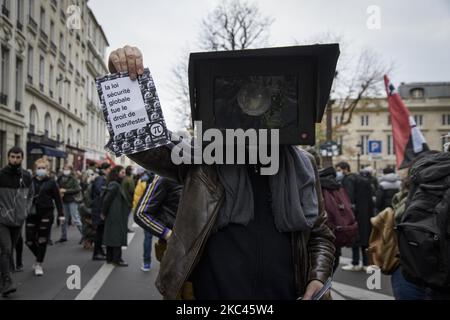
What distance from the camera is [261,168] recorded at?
5.73ft

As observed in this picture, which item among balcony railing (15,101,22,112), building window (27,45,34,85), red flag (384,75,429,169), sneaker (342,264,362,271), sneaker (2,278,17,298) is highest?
building window (27,45,34,85)

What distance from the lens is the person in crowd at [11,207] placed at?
17.6 ft

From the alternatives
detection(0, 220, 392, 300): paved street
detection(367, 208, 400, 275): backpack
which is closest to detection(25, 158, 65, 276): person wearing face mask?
detection(0, 220, 392, 300): paved street

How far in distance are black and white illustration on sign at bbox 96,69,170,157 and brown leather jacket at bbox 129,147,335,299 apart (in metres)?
0.07

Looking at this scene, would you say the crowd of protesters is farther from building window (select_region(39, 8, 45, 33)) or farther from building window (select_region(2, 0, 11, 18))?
building window (select_region(39, 8, 45, 33))

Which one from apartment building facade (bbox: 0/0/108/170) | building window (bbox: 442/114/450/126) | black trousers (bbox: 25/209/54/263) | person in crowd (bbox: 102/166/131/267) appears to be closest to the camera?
black trousers (bbox: 25/209/54/263)

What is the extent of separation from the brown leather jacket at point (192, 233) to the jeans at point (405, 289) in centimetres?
155

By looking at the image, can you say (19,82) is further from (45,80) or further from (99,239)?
(99,239)

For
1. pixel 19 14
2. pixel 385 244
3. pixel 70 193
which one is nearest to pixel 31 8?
pixel 19 14

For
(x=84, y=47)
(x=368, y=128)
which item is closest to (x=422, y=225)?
(x=84, y=47)

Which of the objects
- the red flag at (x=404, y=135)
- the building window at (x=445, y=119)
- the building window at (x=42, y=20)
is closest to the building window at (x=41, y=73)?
the building window at (x=42, y=20)

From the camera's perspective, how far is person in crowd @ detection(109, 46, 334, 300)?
166 centimetres
